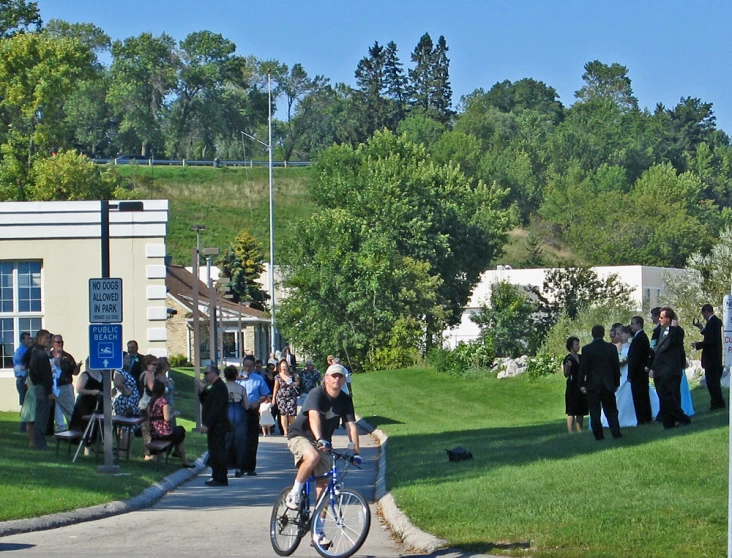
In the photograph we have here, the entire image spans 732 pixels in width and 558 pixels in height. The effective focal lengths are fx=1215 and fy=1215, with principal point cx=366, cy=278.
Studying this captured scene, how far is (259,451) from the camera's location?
2355 centimetres

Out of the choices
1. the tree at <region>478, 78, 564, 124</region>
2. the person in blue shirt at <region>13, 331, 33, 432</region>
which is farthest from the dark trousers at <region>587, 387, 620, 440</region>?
the tree at <region>478, 78, 564, 124</region>

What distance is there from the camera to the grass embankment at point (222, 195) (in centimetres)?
11369

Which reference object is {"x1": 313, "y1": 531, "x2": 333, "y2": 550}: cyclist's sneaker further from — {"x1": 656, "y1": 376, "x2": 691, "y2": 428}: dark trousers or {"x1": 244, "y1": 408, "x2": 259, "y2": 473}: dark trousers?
{"x1": 656, "y1": 376, "x2": 691, "y2": 428}: dark trousers

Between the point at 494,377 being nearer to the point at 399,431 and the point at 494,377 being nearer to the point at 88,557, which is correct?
the point at 399,431

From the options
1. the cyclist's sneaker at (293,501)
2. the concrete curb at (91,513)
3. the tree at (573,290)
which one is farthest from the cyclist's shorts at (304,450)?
the tree at (573,290)

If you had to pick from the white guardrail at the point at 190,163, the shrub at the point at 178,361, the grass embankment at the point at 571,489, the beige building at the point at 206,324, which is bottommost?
the grass embankment at the point at 571,489

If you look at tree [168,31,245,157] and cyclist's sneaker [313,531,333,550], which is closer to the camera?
cyclist's sneaker [313,531,333,550]

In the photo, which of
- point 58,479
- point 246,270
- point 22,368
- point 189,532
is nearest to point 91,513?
point 189,532

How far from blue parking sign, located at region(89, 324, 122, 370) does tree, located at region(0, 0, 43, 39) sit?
47441 mm

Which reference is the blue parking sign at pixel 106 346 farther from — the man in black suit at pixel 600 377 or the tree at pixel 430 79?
the tree at pixel 430 79

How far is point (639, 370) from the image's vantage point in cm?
1931

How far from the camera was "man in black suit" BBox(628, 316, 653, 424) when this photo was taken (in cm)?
1912

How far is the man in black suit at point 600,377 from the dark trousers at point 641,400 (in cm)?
166

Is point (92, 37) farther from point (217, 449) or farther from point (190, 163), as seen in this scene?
point (217, 449)
